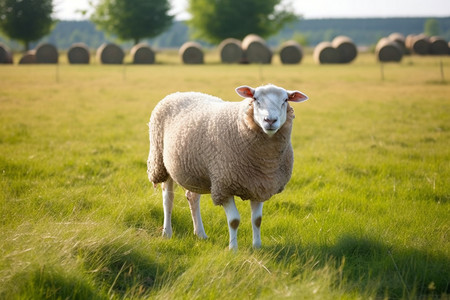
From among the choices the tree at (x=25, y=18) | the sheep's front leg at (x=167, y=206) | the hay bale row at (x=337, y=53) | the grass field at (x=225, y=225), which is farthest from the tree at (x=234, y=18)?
the sheep's front leg at (x=167, y=206)

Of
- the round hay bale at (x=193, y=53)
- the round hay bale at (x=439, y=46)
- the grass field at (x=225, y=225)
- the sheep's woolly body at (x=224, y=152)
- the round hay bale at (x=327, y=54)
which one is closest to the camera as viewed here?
the grass field at (x=225, y=225)

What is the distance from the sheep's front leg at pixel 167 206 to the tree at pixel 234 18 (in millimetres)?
52645

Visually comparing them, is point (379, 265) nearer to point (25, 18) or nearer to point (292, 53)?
point (292, 53)

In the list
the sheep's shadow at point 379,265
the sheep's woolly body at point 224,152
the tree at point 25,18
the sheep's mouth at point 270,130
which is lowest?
the sheep's shadow at point 379,265

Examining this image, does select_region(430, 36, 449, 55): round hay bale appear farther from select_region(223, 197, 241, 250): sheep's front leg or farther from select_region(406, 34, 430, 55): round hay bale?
select_region(223, 197, 241, 250): sheep's front leg

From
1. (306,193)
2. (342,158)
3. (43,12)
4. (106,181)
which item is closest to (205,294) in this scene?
(306,193)

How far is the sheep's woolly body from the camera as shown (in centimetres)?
426

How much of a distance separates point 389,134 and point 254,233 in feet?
21.8

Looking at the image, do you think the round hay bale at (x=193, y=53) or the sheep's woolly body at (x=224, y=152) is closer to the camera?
the sheep's woolly body at (x=224, y=152)

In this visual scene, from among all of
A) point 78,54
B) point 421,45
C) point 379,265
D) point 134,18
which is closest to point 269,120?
point 379,265

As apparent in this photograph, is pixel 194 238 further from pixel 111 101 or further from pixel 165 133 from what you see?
pixel 111 101

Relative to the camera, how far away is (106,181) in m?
6.46

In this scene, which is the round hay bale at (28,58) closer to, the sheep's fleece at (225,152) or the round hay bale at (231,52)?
the round hay bale at (231,52)

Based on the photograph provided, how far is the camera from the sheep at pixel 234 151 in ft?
13.6
